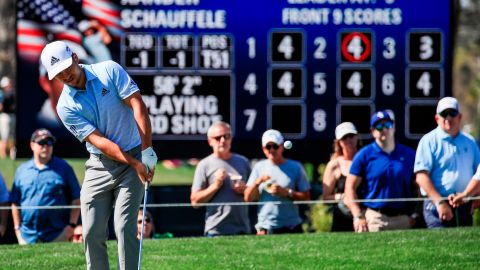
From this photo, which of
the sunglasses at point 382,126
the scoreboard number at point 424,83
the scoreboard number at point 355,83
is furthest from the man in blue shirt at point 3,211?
the scoreboard number at point 424,83

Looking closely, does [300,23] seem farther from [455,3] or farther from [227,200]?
[227,200]

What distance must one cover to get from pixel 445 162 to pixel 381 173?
0.65m

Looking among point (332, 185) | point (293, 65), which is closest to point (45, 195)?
point (332, 185)

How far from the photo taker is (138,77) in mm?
15688

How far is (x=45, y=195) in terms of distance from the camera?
13.9 metres

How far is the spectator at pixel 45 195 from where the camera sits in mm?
13836

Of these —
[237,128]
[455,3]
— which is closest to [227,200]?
[237,128]

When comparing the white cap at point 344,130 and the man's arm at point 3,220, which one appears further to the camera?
the white cap at point 344,130

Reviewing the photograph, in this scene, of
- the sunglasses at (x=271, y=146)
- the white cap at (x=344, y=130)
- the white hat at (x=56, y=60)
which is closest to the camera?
the white hat at (x=56, y=60)

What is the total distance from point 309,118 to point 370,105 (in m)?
0.77

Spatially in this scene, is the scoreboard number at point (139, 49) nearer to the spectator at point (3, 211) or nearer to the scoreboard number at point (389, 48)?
the spectator at point (3, 211)

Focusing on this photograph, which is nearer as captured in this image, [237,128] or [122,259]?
[122,259]

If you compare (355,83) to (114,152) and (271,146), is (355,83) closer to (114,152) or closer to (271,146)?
(271,146)

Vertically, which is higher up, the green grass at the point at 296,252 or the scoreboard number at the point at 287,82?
the scoreboard number at the point at 287,82
